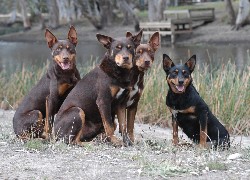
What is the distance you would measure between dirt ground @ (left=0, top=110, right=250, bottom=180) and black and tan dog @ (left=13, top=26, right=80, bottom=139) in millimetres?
358

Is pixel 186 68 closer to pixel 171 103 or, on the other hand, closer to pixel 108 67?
pixel 171 103

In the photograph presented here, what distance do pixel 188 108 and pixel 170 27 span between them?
110 feet

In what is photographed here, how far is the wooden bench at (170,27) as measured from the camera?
1640 inches

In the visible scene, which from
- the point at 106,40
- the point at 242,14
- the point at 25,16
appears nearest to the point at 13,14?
the point at 25,16

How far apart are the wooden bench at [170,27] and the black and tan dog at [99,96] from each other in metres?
33.0

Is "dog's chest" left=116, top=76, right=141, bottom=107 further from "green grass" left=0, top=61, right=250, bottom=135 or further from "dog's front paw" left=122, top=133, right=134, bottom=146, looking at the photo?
"green grass" left=0, top=61, right=250, bottom=135

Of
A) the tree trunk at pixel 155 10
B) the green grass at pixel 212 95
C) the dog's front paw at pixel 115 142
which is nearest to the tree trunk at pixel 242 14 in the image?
the tree trunk at pixel 155 10

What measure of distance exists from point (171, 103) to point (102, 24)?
44.8 m

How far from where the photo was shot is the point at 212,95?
12164mm

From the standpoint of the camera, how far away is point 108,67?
8367 mm

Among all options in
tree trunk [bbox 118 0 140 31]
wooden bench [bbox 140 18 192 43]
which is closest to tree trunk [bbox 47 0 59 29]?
tree trunk [bbox 118 0 140 31]

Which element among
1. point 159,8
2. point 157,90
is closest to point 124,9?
point 159,8

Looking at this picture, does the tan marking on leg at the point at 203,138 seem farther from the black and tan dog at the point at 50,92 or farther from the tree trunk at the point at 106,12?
the tree trunk at the point at 106,12

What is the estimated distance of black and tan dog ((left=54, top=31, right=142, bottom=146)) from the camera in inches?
324
